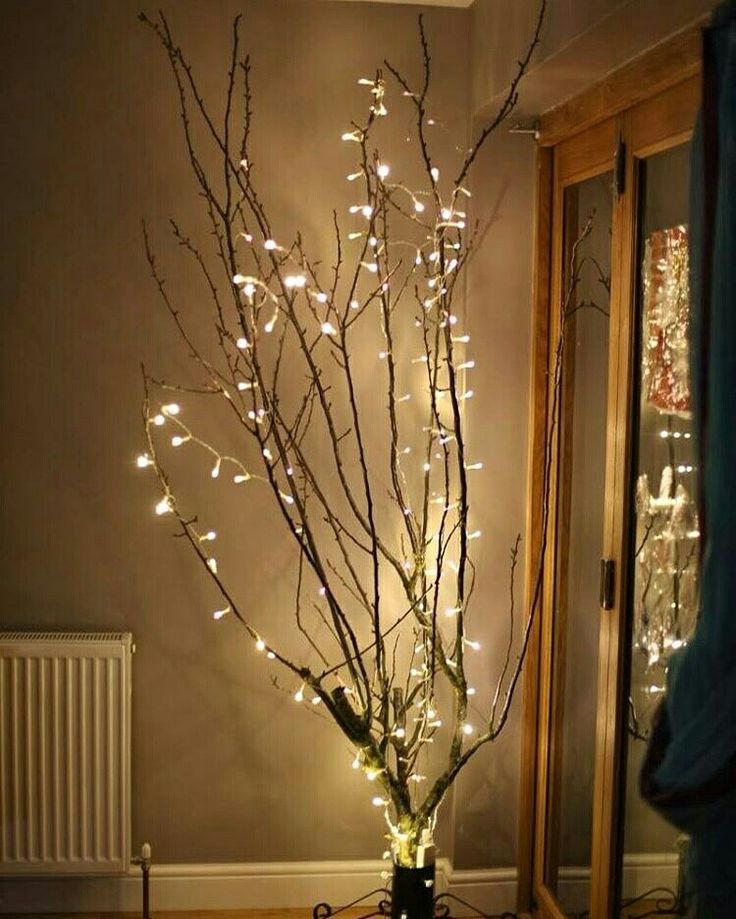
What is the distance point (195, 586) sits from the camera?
3.46 m

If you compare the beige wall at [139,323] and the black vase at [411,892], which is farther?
the beige wall at [139,323]

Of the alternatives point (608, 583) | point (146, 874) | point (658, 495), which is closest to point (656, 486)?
point (658, 495)

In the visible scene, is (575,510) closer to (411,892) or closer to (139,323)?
(411,892)

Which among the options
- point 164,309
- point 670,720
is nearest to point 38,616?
point 164,309

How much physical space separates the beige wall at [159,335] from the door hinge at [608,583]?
1.90 ft

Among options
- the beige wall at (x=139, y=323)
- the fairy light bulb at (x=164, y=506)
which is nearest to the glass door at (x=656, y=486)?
the beige wall at (x=139, y=323)

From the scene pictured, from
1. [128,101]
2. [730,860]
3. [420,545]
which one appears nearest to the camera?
Answer: [730,860]

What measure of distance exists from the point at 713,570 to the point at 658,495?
86 centimetres

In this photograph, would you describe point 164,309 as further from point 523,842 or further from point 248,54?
point 523,842

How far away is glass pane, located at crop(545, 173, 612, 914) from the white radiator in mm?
1215

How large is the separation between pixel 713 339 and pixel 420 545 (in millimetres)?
1439

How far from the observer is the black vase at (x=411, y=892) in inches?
120

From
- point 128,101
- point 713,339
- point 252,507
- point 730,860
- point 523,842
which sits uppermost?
point 128,101

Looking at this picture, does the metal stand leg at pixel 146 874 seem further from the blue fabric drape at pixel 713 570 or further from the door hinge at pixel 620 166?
the door hinge at pixel 620 166
